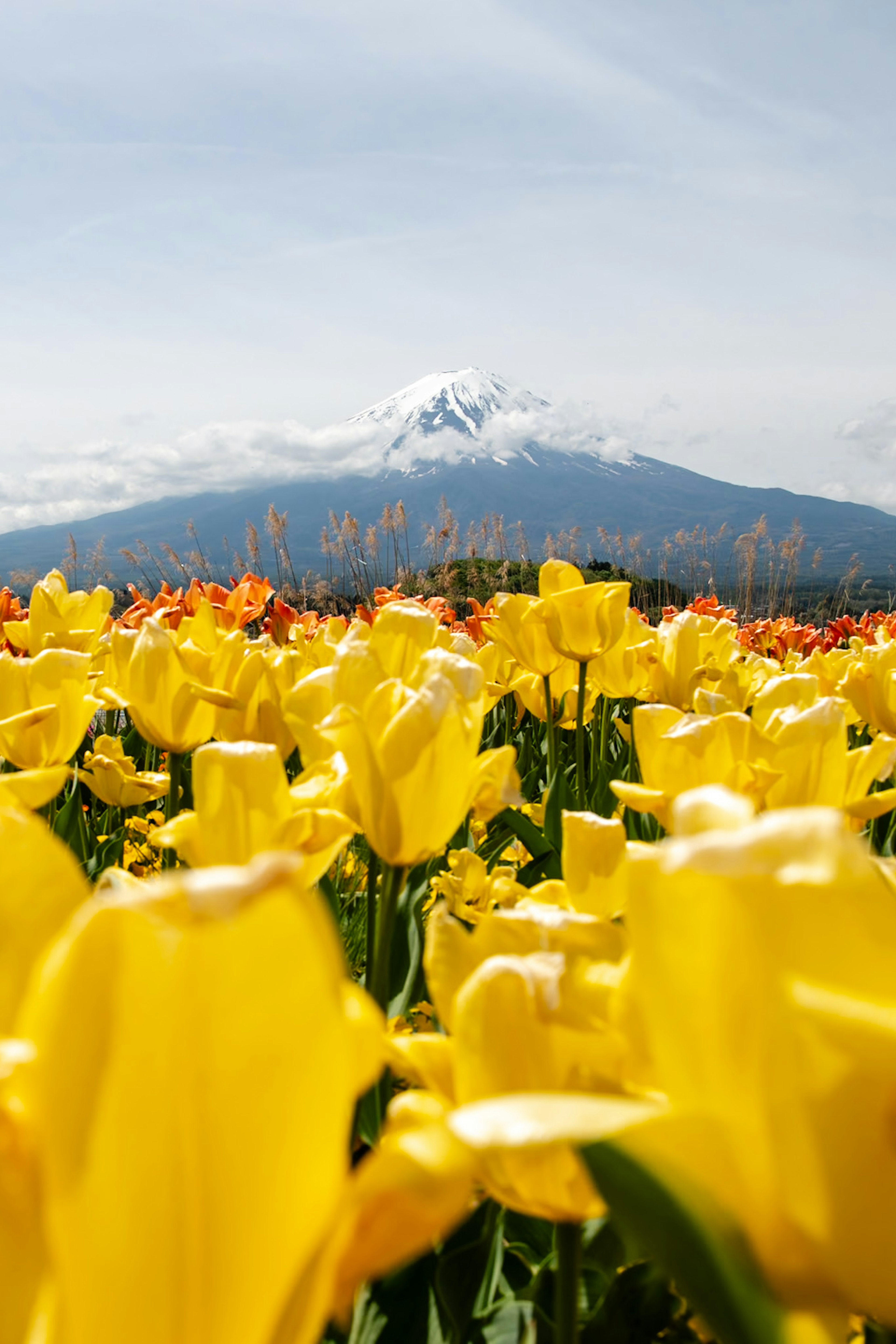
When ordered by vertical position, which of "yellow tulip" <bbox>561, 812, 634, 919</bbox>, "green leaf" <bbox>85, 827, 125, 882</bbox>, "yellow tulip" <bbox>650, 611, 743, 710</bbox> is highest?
"yellow tulip" <bbox>561, 812, 634, 919</bbox>

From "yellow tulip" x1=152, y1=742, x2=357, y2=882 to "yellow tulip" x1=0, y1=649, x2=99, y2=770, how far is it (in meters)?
0.85

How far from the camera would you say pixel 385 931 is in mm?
975

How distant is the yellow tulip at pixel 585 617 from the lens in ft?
8.13

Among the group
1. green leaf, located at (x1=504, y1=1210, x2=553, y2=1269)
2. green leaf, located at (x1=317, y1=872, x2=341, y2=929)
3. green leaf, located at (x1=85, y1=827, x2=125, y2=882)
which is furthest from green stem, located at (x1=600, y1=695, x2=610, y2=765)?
green leaf, located at (x1=504, y1=1210, x2=553, y2=1269)

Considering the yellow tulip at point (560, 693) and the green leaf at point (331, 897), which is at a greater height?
the yellow tulip at point (560, 693)

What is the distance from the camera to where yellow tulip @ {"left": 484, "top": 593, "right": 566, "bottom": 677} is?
2.64m

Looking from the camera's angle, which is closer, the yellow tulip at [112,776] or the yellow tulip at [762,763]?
the yellow tulip at [762,763]

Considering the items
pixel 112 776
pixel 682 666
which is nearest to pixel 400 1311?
pixel 682 666

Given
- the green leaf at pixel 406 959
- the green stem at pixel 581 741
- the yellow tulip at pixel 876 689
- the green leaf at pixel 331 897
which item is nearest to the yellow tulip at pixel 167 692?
the green leaf at pixel 331 897

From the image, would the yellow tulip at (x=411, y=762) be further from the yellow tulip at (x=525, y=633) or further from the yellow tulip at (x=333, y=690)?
the yellow tulip at (x=525, y=633)

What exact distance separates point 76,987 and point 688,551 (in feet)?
62.8

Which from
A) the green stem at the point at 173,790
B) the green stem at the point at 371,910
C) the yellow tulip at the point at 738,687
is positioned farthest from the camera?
the green stem at the point at 173,790

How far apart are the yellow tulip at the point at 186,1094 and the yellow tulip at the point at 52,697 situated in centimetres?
136

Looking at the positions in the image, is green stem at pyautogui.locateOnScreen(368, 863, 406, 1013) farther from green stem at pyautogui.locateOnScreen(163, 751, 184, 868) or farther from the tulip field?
green stem at pyautogui.locateOnScreen(163, 751, 184, 868)
